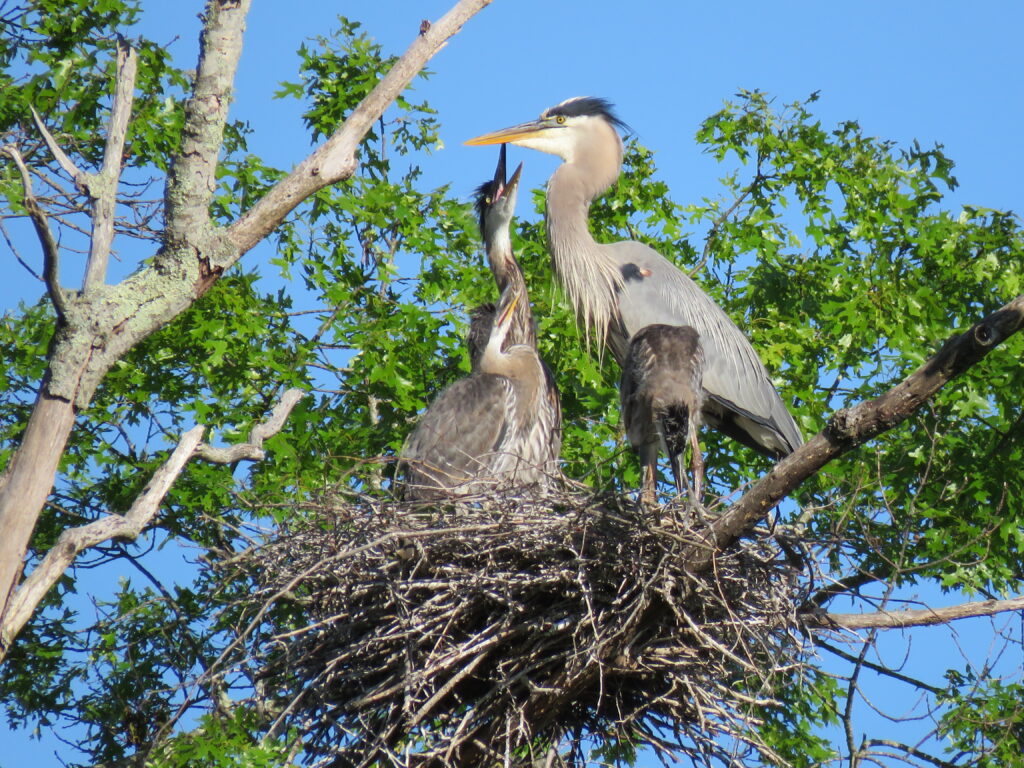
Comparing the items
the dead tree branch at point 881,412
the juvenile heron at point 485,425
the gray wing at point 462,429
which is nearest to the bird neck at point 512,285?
the juvenile heron at point 485,425

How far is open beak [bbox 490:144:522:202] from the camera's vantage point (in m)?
7.07

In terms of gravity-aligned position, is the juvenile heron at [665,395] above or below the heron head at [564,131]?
below

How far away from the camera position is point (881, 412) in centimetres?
337

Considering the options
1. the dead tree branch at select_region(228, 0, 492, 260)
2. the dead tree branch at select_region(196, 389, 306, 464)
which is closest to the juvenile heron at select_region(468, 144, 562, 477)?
the dead tree branch at select_region(196, 389, 306, 464)

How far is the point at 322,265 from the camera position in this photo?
8.11 m

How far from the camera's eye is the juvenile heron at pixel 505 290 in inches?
251

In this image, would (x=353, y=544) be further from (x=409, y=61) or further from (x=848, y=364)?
(x=848, y=364)

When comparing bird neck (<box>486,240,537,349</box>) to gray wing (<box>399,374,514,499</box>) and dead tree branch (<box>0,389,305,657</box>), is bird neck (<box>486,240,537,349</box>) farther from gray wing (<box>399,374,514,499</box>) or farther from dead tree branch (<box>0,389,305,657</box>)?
dead tree branch (<box>0,389,305,657</box>)

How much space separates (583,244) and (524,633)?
293 cm

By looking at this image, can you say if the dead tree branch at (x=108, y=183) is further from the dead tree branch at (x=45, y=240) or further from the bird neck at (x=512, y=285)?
the bird neck at (x=512, y=285)

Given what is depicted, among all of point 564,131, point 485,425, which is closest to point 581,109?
point 564,131

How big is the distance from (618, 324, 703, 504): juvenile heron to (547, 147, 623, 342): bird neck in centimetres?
150

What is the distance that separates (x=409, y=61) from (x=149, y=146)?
121 inches

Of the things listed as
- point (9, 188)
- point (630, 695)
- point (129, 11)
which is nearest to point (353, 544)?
point (630, 695)
